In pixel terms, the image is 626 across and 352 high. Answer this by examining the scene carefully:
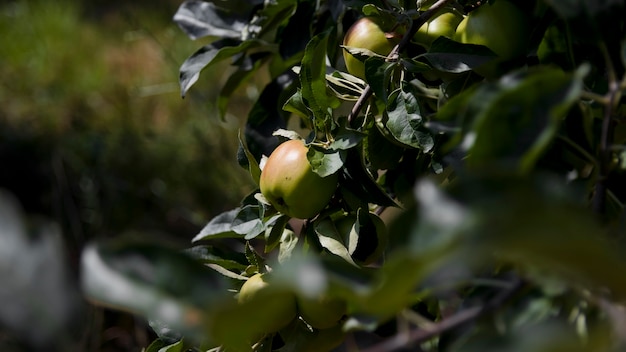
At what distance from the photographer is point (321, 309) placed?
0.60 meters

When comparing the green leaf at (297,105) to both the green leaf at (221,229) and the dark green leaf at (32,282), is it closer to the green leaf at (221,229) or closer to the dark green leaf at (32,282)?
the green leaf at (221,229)

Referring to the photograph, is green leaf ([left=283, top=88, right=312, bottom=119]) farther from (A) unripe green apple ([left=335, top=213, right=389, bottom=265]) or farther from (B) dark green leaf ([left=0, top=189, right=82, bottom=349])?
(B) dark green leaf ([left=0, top=189, right=82, bottom=349])

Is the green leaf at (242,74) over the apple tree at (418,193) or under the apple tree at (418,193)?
under

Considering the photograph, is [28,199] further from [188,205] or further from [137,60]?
[137,60]

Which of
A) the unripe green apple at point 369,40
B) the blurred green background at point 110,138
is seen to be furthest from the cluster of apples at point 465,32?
the blurred green background at point 110,138

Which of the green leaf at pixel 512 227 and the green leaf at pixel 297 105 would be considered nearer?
the green leaf at pixel 512 227

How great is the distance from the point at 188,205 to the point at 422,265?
8.71ft

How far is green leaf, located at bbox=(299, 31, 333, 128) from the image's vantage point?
2.11ft

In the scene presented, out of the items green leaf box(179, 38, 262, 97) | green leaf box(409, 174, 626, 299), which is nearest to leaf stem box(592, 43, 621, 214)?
green leaf box(409, 174, 626, 299)

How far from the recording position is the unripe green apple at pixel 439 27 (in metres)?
0.71

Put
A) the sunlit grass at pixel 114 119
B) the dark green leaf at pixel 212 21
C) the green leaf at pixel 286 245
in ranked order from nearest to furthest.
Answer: the green leaf at pixel 286 245 < the dark green leaf at pixel 212 21 < the sunlit grass at pixel 114 119

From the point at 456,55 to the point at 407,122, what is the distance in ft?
0.24

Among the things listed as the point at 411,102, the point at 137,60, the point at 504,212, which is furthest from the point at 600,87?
the point at 137,60

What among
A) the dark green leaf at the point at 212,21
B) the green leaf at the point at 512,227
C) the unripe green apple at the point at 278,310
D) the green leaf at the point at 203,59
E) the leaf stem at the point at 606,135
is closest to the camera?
the green leaf at the point at 512,227
